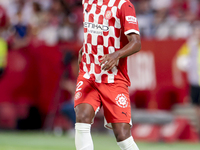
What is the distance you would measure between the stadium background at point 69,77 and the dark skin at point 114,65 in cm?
472

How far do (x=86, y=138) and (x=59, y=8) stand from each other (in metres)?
9.64

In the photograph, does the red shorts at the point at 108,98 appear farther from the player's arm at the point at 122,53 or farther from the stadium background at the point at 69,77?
the stadium background at the point at 69,77

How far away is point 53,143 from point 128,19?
488 cm

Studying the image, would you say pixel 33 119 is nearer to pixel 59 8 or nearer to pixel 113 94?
pixel 59 8

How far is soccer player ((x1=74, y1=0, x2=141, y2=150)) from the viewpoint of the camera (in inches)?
177

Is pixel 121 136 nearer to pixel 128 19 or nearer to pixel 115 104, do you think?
pixel 115 104

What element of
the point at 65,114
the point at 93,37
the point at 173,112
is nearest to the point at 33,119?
the point at 65,114

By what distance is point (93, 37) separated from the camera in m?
4.77

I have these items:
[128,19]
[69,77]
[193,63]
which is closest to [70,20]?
[69,77]

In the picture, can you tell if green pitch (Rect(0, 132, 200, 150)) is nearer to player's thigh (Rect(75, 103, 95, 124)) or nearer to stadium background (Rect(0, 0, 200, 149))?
stadium background (Rect(0, 0, 200, 149))

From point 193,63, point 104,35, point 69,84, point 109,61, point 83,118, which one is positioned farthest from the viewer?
point 69,84

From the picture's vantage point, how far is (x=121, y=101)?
15.2 feet

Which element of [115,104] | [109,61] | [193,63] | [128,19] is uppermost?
[193,63]

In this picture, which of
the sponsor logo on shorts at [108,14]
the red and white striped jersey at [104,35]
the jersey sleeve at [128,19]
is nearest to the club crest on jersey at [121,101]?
the red and white striped jersey at [104,35]
